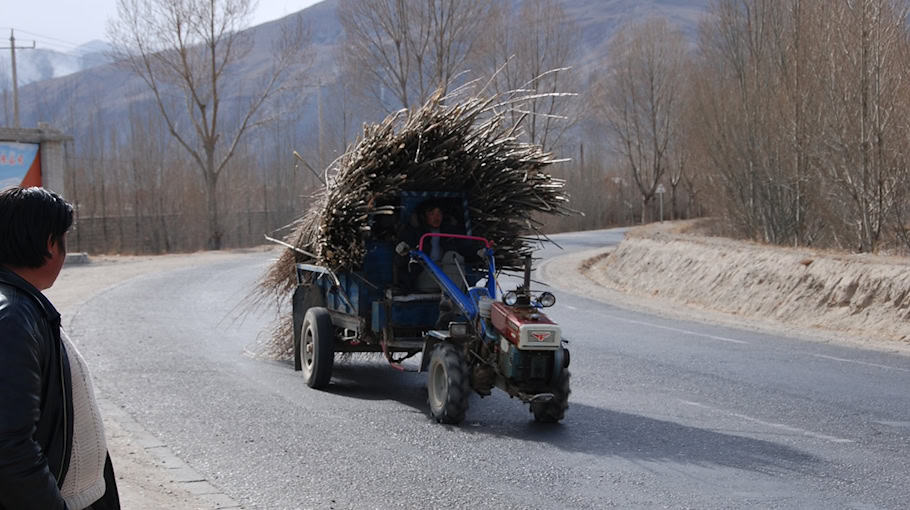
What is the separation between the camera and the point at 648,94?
72.0m

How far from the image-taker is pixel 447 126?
10305mm

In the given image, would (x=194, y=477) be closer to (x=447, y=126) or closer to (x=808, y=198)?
(x=447, y=126)

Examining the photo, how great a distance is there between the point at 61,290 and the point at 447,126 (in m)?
15.6

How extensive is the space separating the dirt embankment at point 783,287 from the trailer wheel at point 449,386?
25.9 ft

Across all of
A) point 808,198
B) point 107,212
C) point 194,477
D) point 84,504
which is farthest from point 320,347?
point 107,212

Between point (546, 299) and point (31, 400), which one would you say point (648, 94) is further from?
point (31, 400)

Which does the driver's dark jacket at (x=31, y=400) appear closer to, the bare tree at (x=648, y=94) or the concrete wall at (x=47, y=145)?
the concrete wall at (x=47, y=145)

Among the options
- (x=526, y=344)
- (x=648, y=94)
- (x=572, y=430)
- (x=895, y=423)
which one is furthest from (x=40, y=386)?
(x=648, y=94)

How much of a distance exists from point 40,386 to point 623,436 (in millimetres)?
6093

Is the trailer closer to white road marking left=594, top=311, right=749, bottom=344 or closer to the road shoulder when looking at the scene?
white road marking left=594, top=311, right=749, bottom=344

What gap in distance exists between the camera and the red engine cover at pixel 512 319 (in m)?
8.20

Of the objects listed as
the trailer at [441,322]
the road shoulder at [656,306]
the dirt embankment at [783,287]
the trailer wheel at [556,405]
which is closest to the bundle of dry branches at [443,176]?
the trailer at [441,322]

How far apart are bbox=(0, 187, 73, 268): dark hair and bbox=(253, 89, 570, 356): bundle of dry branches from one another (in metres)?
6.83

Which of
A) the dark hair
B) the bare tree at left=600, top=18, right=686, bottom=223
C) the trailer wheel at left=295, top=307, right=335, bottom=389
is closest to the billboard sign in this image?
the trailer wheel at left=295, top=307, right=335, bottom=389
